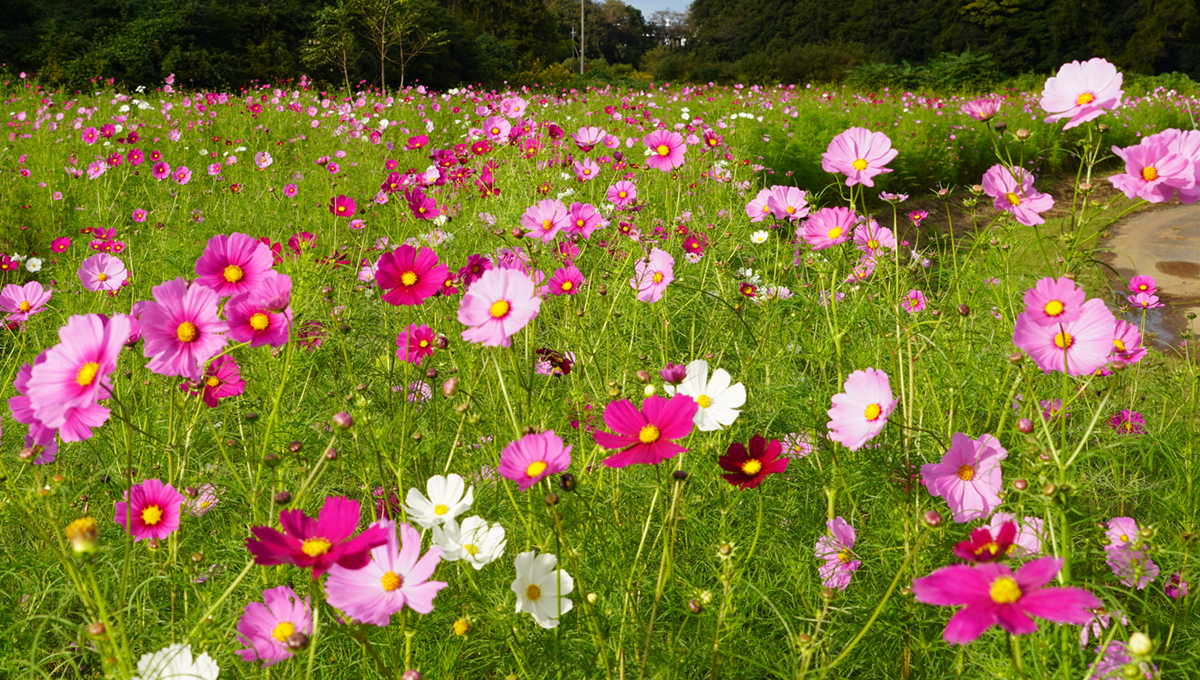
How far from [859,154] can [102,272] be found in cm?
157

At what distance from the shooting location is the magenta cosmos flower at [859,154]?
3.67 feet

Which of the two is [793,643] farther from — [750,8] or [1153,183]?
[750,8]

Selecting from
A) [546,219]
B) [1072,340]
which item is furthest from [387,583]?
[546,219]

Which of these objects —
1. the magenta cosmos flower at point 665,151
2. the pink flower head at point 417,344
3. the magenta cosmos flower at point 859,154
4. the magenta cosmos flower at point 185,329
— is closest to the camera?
the magenta cosmos flower at point 185,329

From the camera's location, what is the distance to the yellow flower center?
49 cm

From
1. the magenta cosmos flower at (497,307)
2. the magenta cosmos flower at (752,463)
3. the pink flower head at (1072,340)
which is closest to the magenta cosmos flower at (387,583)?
the magenta cosmos flower at (497,307)

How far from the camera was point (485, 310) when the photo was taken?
87 centimetres

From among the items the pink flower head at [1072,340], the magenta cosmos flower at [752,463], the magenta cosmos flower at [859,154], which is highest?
the magenta cosmos flower at [859,154]

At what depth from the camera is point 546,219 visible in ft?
4.87

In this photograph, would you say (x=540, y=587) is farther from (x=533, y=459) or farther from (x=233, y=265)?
(x=233, y=265)

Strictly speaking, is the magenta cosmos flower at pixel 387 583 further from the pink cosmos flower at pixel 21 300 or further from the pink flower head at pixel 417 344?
the pink cosmos flower at pixel 21 300

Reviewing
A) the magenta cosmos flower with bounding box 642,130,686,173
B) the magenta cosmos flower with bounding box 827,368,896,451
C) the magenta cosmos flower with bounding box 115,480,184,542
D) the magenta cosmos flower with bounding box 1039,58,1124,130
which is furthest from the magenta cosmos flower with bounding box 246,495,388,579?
the magenta cosmos flower with bounding box 642,130,686,173

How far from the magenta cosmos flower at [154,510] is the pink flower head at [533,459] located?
0.51 metres

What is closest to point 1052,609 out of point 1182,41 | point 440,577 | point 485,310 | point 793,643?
point 793,643
